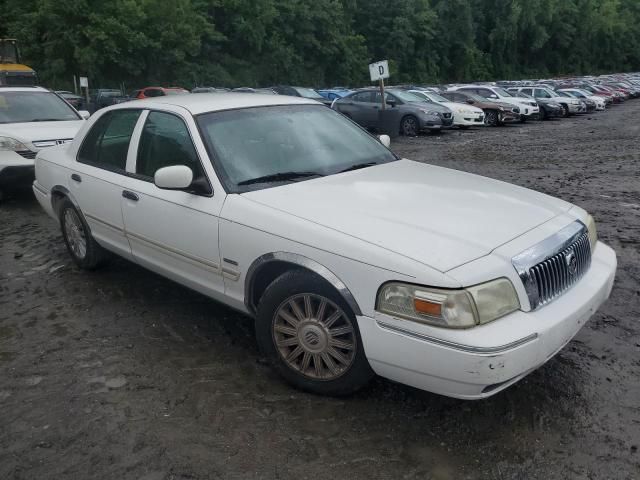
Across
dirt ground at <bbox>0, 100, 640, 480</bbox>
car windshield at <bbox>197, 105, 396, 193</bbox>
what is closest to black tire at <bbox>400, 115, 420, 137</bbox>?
dirt ground at <bbox>0, 100, 640, 480</bbox>

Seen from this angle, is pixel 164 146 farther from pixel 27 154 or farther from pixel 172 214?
pixel 27 154

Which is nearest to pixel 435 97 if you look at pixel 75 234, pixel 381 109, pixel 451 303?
pixel 381 109

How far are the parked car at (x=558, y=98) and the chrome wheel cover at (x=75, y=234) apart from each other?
24396 millimetres

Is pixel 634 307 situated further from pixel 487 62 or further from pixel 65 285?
pixel 487 62

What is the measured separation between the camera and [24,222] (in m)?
7.25

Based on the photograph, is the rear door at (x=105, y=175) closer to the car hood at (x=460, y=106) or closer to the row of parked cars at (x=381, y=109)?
the row of parked cars at (x=381, y=109)

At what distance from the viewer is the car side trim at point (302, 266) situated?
9.53 feet

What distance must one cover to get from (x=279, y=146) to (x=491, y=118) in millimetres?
19837

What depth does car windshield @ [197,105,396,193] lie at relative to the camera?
144 inches

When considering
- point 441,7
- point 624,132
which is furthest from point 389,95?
point 441,7

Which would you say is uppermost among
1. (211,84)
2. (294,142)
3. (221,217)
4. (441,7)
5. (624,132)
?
(441,7)

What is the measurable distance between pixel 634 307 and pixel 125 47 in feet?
119

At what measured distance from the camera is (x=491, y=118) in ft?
72.9

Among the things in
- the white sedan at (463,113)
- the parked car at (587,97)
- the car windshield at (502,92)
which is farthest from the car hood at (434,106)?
the parked car at (587,97)
